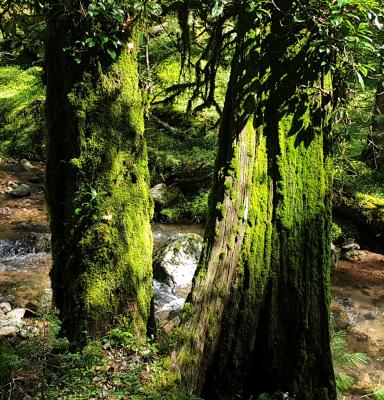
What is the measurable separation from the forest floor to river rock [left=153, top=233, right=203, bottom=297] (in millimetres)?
1825

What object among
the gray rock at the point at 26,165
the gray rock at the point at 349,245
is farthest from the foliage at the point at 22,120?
the gray rock at the point at 349,245

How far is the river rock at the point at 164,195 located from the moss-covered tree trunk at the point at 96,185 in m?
6.92

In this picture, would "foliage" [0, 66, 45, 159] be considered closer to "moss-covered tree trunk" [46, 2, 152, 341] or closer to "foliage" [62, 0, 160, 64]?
"moss-covered tree trunk" [46, 2, 152, 341]

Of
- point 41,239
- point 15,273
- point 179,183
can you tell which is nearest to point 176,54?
point 179,183

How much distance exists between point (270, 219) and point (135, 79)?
1566 mm

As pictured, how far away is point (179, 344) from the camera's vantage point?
10.9 ft

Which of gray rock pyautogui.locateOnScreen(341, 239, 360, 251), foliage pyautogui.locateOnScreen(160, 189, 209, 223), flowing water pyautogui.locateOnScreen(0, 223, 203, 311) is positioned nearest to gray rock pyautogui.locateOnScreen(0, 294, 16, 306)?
flowing water pyautogui.locateOnScreen(0, 223, 203, 311)

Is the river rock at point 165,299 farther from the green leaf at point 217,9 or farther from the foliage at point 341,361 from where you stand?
the green leaf at point 217,9

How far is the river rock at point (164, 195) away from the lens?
35.3 feet

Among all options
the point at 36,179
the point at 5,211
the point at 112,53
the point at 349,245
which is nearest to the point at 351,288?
the point at 349,245

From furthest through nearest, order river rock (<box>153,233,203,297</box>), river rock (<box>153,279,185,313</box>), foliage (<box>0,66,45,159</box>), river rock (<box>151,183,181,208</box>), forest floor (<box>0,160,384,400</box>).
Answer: foliage (<box>0,66,45,159</box>)
river rock (<box>151,183,181,208</box>)
river rock (<box>153,233,203,297</box>)
river rock (<box>153,279,185,313</box>)
forest floor (<box>0,160,384,400</box>)

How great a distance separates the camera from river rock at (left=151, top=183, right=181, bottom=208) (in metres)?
10.8

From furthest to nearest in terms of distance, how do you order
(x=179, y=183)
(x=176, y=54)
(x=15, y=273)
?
(x=176, y=54)
(x=179, y=183)
(x=15, y=273)

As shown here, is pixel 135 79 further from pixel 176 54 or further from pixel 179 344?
pixel 176 54
